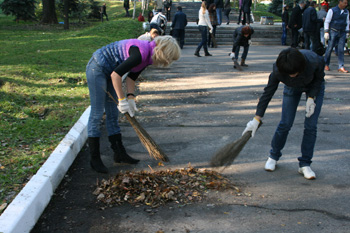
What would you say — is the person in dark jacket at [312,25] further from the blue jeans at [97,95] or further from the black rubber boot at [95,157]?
the black rubber boot at [95,157]

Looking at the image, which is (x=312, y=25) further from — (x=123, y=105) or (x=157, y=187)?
(x=157, y=187)

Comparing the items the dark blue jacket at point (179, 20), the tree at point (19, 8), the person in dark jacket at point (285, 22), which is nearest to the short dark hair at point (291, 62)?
the dark blue jacket at point (179, 20)

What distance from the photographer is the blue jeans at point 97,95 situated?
13.2ft

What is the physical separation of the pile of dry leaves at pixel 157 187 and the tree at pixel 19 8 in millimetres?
28621

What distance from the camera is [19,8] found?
29000 mm

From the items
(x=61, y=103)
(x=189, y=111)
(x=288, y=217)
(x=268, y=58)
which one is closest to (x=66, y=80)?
(x=61, y=103)

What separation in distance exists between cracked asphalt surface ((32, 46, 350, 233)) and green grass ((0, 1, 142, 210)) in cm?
50

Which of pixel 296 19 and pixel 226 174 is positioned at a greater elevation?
pixel 296 19

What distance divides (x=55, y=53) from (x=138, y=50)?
948 cm

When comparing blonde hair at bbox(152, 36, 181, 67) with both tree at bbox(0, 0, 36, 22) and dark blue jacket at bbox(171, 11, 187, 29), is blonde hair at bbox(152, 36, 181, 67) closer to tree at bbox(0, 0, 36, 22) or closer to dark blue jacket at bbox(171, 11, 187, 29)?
dark blue jacket at bbox(171, 11, 187, 29)

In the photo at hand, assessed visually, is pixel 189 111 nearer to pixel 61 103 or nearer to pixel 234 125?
pixel 234 125

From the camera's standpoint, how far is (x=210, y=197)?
3729 mm

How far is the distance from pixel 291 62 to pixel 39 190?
263 cm

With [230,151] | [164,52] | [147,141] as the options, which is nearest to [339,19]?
[230,151]
